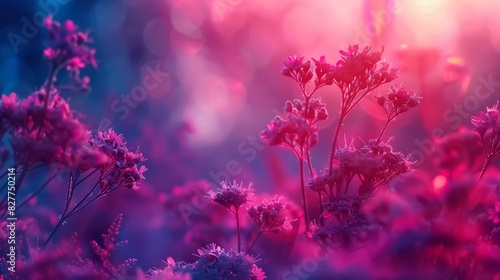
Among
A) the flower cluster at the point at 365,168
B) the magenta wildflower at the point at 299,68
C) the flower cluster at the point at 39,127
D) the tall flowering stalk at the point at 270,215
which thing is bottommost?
the flower cluster at the point at 39,127

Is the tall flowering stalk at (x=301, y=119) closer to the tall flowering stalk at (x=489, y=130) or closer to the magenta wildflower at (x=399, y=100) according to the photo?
the magenta wildflower at (x=399, y=100)

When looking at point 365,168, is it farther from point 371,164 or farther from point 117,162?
point 117,162

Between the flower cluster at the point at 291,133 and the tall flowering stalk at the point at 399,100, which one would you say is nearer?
the flower cluster at the point at 291,133

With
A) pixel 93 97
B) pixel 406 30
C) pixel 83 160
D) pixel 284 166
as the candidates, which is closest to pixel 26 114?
pixel 83 160

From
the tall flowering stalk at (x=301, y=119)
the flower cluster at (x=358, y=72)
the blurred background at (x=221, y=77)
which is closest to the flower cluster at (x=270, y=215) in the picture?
the tall flowering stalk at (x=301, y=119)

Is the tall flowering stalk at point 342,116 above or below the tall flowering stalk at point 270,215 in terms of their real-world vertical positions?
above

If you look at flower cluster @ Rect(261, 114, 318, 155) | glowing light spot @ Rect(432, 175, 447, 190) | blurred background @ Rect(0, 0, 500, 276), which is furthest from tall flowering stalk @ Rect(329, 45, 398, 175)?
blurred background @ Rect(0, 0, 500, 276)

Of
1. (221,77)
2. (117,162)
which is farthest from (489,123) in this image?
(221,77)
